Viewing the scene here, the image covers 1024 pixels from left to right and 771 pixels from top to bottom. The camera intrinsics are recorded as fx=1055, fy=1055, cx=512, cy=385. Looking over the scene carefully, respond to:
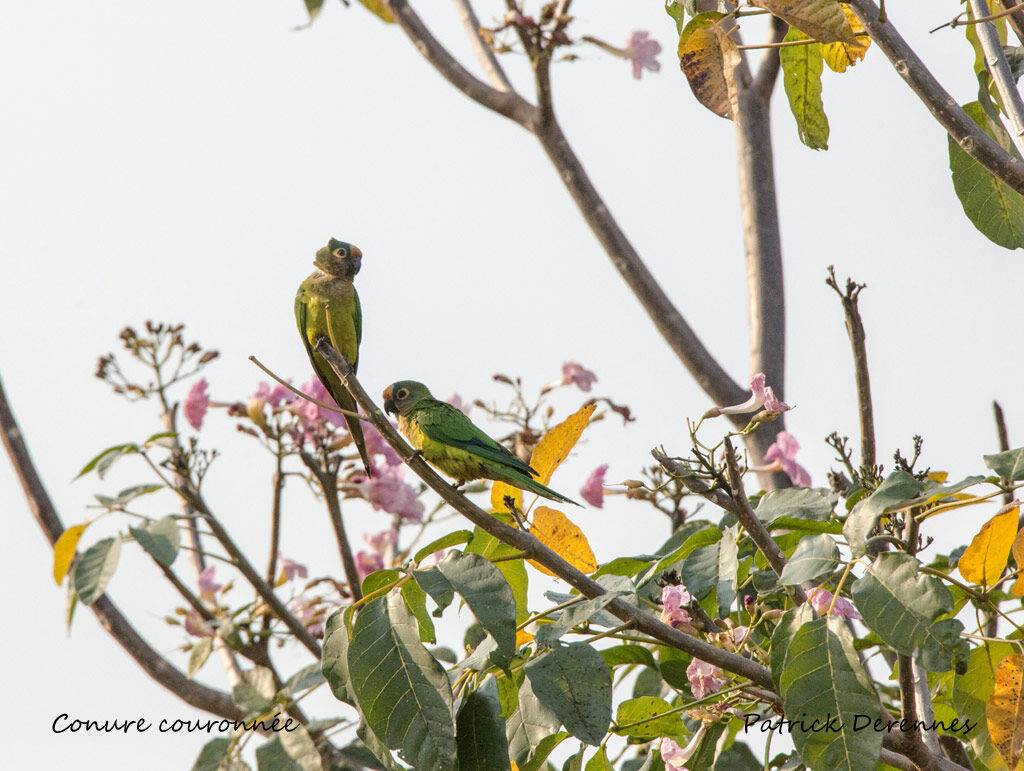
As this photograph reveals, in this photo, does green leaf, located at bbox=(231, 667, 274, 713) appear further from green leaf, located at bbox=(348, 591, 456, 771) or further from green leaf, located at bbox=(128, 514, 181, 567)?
green leaf, located at bbox=(348, 591, 456, 771)

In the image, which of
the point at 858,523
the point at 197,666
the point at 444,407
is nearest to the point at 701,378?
the point at 444,407

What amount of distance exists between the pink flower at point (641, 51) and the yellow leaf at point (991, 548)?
349 cm

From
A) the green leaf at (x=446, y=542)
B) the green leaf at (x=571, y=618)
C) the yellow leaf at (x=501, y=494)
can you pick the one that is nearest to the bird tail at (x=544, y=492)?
the yellow leaf at (x=501, y=494)

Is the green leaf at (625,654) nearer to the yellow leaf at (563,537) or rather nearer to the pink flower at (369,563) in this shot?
the yellow leaf at (563,537)

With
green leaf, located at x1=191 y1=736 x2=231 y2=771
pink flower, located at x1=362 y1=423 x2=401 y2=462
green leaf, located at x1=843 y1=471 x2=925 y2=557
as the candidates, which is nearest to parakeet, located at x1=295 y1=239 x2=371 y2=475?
pink flower, located at x1=362 y1=423 x2=401 y2=462

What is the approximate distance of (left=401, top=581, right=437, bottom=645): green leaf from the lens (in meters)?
2.11

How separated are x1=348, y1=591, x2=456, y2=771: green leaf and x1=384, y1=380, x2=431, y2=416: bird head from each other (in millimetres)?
1815

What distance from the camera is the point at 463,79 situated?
447 centimetres

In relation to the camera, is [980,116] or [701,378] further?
[701,378]

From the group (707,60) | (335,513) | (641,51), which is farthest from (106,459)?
(641,51)

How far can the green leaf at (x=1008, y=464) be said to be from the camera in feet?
5.70

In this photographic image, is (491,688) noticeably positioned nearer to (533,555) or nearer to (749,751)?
(533,555)

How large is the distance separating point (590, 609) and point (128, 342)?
Answer: 9.57ft

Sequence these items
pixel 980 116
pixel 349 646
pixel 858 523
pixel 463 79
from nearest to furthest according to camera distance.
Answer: pixel 858 523
pixel 349 646
pixel 980 116
pixel 463 79
